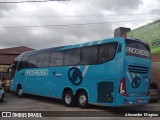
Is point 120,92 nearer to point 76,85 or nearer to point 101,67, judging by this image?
Result: point 101,67

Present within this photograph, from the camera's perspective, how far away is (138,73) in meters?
13.4

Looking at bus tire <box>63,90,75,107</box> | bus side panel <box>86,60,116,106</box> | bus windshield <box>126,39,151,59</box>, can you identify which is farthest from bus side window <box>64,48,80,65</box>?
bus windshield <box>126,39,151,59</box>

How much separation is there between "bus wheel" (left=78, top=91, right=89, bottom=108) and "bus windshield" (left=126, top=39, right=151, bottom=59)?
11.2 ft

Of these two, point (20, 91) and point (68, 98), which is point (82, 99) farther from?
point (20, 91)

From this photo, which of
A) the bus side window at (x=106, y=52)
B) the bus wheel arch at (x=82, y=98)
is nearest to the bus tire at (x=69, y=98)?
the bus wheel arch at (x=82, y=98)

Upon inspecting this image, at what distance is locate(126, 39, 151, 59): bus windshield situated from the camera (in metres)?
12.9

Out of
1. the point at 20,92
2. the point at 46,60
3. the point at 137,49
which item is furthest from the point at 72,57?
the point at 20,92

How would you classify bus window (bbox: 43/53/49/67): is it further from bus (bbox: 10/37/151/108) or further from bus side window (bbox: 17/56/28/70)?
bus side window (bbox: 17/56/28/70)

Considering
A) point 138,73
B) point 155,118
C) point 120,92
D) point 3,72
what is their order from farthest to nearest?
point 3,72 → point 138,73 → point 120,92 → point 155,118

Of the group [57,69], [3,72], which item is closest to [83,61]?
[57,69]

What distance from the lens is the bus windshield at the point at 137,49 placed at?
42.5 ft

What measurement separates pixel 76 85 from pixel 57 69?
1.99m

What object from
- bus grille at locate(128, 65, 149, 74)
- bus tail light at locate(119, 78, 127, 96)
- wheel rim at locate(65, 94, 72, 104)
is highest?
bus grille at locate(128, 65, 149, 74)

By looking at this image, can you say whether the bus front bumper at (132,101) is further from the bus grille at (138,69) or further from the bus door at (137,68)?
the bus grille at (138,69)
